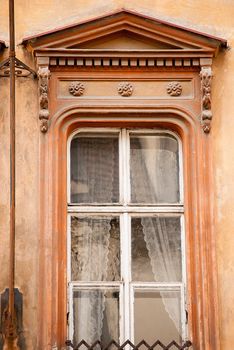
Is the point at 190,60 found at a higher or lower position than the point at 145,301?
higher

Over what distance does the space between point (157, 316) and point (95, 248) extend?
78 cm

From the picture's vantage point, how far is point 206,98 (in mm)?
8508

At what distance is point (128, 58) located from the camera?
860cm

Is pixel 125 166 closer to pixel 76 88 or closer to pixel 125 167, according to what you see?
pixel 125 167

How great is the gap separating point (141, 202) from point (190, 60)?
4.27 feet

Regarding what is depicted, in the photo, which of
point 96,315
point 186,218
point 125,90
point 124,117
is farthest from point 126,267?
point 125,90

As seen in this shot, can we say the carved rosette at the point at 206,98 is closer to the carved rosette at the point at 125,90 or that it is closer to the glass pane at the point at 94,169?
the carved rosette at the point at 125,90

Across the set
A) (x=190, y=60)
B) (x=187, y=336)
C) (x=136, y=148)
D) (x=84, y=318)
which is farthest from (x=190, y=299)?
(x=190, y=60)

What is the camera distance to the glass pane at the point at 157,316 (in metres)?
8.24

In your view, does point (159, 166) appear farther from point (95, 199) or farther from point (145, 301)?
point (145, 301)

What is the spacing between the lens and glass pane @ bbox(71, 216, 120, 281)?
8.41 meters

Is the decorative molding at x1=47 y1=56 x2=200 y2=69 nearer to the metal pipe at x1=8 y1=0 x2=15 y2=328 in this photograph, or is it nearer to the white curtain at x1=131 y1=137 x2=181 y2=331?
the metal pipe at x1=8 y1=0 x2=15 y2=328

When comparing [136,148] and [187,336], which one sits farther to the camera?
[136,148]

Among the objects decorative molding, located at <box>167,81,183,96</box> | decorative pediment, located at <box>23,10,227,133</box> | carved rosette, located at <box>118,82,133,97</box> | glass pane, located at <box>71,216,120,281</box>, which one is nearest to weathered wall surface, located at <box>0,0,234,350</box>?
decorative pediment, located at <box>23,10,227,133</box>
